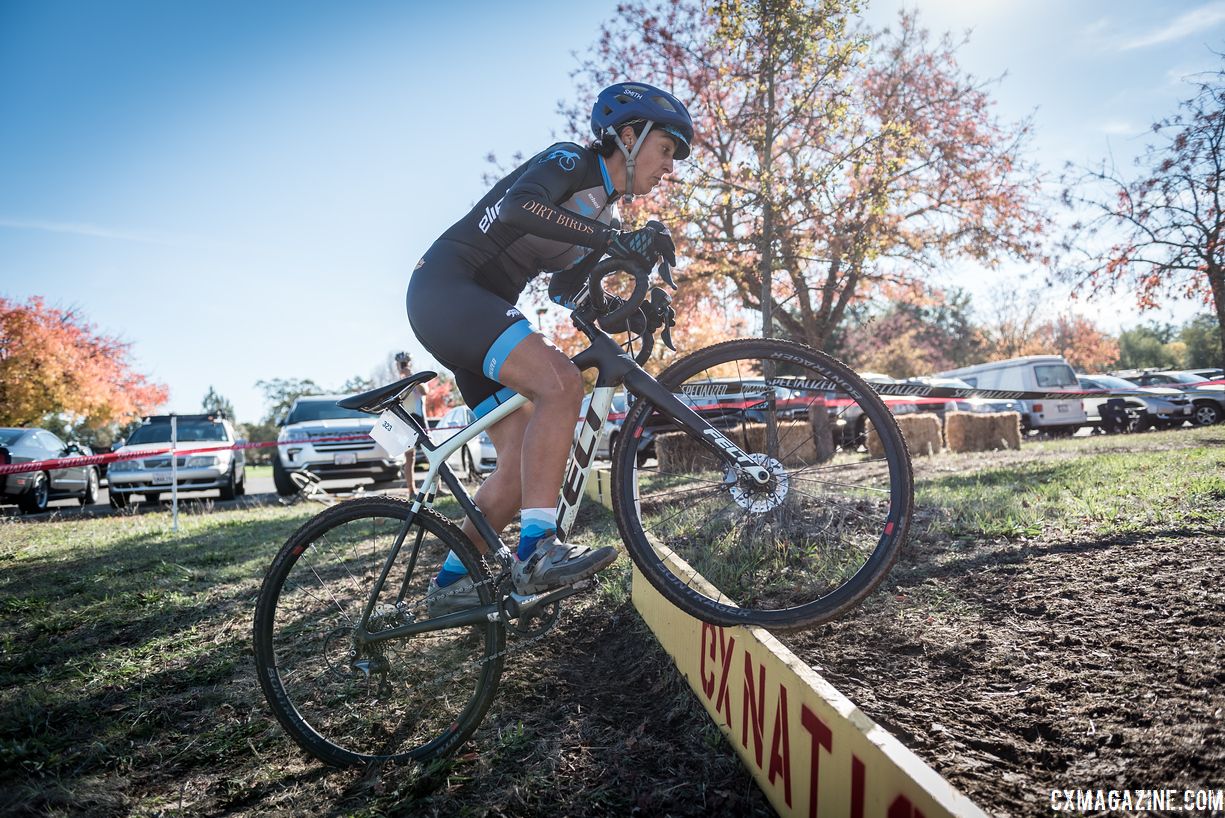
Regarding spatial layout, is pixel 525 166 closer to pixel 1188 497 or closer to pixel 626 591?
pixel 626 591

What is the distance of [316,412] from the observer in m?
12.9

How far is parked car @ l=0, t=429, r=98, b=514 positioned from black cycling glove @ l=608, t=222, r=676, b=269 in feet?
41.1

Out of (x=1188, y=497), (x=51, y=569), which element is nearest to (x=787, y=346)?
(x=1188, y=497)

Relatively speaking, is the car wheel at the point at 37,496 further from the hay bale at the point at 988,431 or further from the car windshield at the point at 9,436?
the hay bale at the point at 988,431

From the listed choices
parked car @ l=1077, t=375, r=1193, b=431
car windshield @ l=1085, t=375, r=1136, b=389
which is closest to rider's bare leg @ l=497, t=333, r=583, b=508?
parked car @ l=1077, t=375, r=1193, b=431

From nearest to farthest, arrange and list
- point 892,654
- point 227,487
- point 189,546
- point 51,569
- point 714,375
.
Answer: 1. point 892,654
2. point 714,375
3. point 51,569
4. point 189,546
5. point 227,487

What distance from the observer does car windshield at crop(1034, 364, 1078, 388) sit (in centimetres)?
1908

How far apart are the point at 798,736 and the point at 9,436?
48.6 ft

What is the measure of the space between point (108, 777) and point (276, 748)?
1.66 feet

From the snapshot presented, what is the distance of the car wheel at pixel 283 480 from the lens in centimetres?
1167

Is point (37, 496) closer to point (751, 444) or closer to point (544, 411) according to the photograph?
point (544, 411)

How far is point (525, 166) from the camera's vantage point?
2533mm

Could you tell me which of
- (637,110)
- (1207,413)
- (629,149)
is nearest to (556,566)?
(629,149)

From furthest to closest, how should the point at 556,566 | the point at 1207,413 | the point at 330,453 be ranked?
the point at 1207,413 < the point at 330,453 < the point at 556,566
